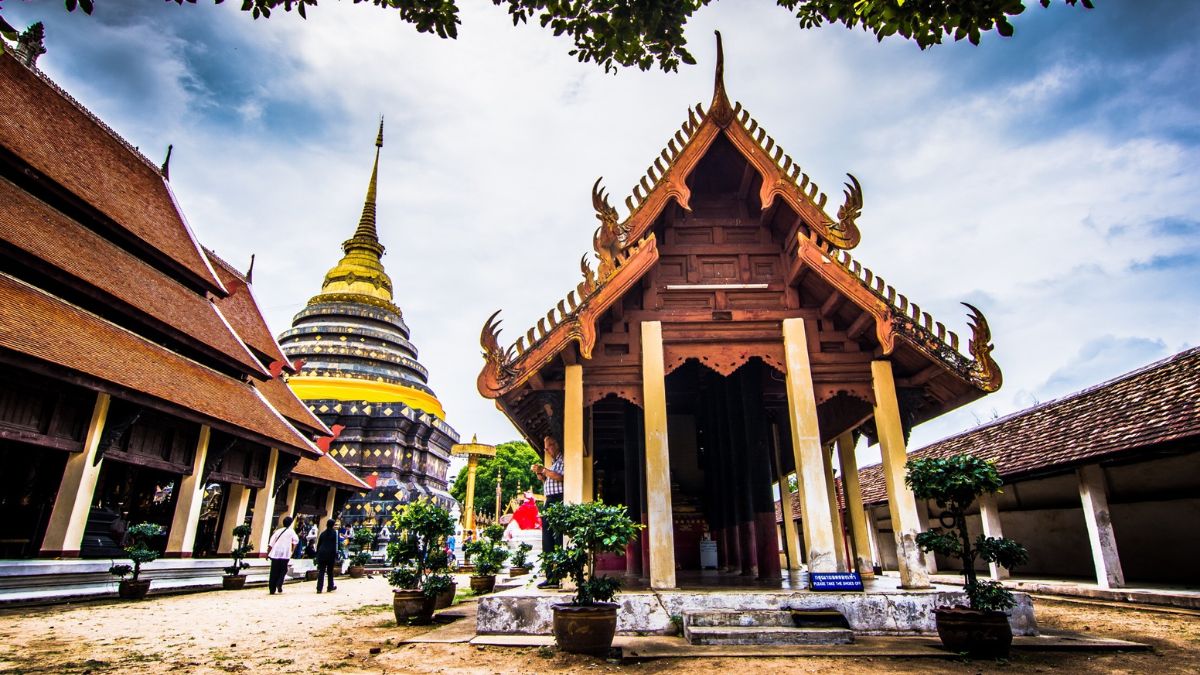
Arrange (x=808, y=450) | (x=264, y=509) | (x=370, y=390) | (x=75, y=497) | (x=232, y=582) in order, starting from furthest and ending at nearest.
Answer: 1. (x=370, y=390)
2. (x=264, y=509)
3. (x=232, y=582)
4. (x=75, y=497)
5. (x=808, y=450)

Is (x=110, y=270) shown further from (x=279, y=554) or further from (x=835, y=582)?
(x=835, y=582)

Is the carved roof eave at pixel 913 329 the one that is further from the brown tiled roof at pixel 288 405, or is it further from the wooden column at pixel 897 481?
the brown tiled roof at pixel 288 405

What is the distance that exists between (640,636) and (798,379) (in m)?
3.58

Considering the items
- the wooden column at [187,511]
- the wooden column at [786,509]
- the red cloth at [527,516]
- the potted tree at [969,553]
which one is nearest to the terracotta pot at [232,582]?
the wooden column at [187,511]

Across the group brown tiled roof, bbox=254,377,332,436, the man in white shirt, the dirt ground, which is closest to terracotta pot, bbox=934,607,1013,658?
the dirt ground

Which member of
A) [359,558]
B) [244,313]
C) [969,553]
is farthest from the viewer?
[244,313]

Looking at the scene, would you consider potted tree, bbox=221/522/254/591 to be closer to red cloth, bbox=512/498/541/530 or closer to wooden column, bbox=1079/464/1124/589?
red cloth, bbox=512/498/541/530

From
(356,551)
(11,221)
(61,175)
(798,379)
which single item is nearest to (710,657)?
(798,379)

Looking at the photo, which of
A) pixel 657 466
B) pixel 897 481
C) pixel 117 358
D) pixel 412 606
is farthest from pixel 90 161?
pixel 897 481

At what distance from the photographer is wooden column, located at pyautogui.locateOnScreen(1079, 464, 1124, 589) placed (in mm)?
11211

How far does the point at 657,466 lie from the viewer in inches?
282

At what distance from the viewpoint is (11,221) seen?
10672mm

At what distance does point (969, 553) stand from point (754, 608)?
2027 millimetres

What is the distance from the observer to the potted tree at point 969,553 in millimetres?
5016
